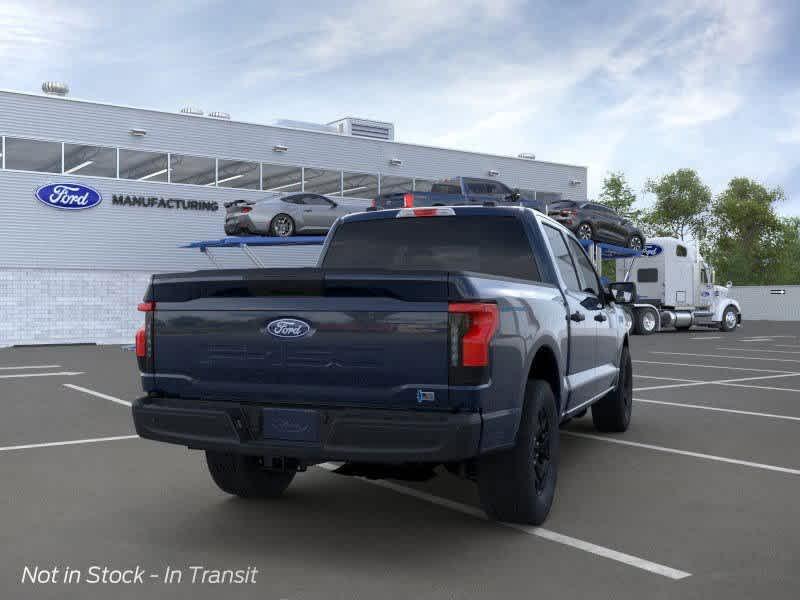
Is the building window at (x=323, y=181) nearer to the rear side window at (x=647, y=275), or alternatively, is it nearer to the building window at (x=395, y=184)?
the building window at (x=395, y=184)

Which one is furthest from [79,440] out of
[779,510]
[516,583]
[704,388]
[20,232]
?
[20,232]

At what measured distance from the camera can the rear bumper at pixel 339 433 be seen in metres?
4.09

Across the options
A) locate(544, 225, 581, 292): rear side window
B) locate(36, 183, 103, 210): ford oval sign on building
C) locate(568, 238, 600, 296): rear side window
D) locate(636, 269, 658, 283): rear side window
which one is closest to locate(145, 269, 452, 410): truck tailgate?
locate(544, 225, 581, 292): rear side window

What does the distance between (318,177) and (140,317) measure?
8645 mm

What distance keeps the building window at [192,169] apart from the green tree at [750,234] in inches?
2075

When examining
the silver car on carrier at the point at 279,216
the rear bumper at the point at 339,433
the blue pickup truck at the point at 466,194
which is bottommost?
the rear bumper at the point at 339,433

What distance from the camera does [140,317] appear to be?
29516mm

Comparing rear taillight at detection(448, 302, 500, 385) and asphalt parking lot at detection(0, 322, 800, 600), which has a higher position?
rear taillight at detection(448, 302, 500, 385)

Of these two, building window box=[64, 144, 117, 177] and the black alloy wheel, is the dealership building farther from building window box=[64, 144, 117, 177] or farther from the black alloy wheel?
the black alloy wheel

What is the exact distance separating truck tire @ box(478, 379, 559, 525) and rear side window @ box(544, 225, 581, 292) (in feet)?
4.80

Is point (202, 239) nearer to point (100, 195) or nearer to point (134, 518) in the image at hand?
point (100, 195)

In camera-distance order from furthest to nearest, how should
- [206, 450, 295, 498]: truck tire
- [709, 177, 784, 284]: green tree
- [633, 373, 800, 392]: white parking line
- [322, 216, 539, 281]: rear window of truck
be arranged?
[709, 177, 784, 284]: green tree
[633, 373, 800, 392]: white parking line
[322, 216, 539, 281]: rear window of truck
[206, 450, 295, 498]: truck tire

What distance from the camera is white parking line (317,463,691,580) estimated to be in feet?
13.9

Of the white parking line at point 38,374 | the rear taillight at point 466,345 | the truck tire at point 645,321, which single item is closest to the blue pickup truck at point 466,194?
the truck tire at point 645,321
